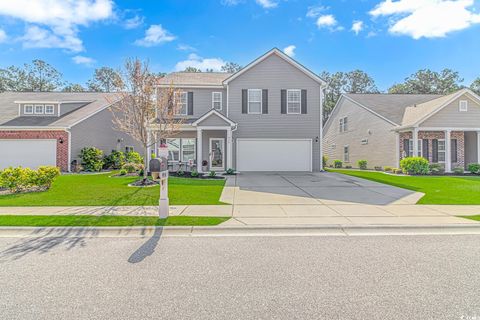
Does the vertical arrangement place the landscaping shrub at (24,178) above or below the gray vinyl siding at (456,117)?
below

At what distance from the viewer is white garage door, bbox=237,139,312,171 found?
17578 millimetres

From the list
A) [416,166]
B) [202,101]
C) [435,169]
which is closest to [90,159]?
[202,101]

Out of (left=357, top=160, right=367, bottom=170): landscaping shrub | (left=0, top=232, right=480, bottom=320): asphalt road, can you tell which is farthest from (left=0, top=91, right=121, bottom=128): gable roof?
(left=357, top=160, right=367, bottom=170): landscaping shrub

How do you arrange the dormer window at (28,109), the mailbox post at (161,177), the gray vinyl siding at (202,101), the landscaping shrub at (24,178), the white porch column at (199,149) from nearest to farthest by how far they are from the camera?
the mailbox post at (161,177)
the landscaping shrub at (24,178)
the white porch column at (199,149)
the gray vinyl siding at (202,101)
the dormer window at (28,109)

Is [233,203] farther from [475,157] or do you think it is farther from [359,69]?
[359,69]

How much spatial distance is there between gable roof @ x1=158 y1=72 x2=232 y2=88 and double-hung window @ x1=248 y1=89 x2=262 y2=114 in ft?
7.48

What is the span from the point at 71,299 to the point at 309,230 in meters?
4.48

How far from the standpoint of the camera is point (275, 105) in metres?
17.7

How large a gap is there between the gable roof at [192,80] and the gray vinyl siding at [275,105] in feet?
5.87

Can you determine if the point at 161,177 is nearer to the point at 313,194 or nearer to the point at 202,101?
the point at 313,194

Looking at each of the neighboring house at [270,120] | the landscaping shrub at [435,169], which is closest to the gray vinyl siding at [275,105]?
the neighboring house at [270,120]

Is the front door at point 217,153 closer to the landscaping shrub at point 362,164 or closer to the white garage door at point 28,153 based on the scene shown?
the white garage door at point 28,153

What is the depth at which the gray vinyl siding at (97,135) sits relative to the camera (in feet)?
58.9

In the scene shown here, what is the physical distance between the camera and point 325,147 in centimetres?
3141
